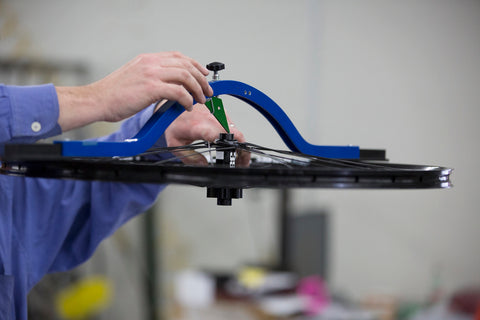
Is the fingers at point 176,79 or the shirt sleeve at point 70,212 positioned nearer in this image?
the fingers at point 176,79

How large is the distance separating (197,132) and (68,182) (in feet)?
1.03

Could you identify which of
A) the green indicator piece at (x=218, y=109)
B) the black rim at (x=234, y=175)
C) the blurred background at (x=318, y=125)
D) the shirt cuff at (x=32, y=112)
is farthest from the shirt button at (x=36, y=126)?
the blurred background at (x=318, y=125)

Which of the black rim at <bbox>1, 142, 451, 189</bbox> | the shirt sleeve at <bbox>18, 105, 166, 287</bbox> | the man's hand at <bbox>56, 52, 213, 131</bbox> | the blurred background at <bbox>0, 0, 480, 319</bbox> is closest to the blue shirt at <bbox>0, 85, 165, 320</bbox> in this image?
the shirt sleeve at <bbox>18, 105, 166, 287</bbox>

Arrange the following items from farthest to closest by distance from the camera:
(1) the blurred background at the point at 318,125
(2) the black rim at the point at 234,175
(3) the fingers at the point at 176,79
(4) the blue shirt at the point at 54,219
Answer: (1) the blurred background at the point at 318,125 → (4) the blue shirt at the point at 54,219 → (3) the fingers at the point at 176,79 → (2) the black rim at the point at 234,175

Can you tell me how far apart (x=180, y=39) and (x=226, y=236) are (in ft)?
3.74

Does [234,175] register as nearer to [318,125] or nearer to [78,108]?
[78,108]

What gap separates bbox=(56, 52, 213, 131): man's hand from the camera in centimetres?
60

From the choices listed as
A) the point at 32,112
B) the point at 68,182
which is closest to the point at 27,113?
the point at 32,112

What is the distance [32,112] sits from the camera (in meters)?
0.61

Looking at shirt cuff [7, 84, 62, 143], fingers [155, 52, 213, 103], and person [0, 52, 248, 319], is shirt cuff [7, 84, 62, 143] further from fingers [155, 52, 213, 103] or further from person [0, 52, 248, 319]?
fingers [155, 52, 213, 103]

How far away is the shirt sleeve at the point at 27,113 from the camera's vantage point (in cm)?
60

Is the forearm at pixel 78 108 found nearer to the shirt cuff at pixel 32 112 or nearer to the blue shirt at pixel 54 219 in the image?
the shirt cuff at pixel 32 112

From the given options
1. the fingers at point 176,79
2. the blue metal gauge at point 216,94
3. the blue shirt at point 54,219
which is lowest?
the blue shirt at point 54,219

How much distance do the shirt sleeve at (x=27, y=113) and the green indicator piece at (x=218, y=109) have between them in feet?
0.63
